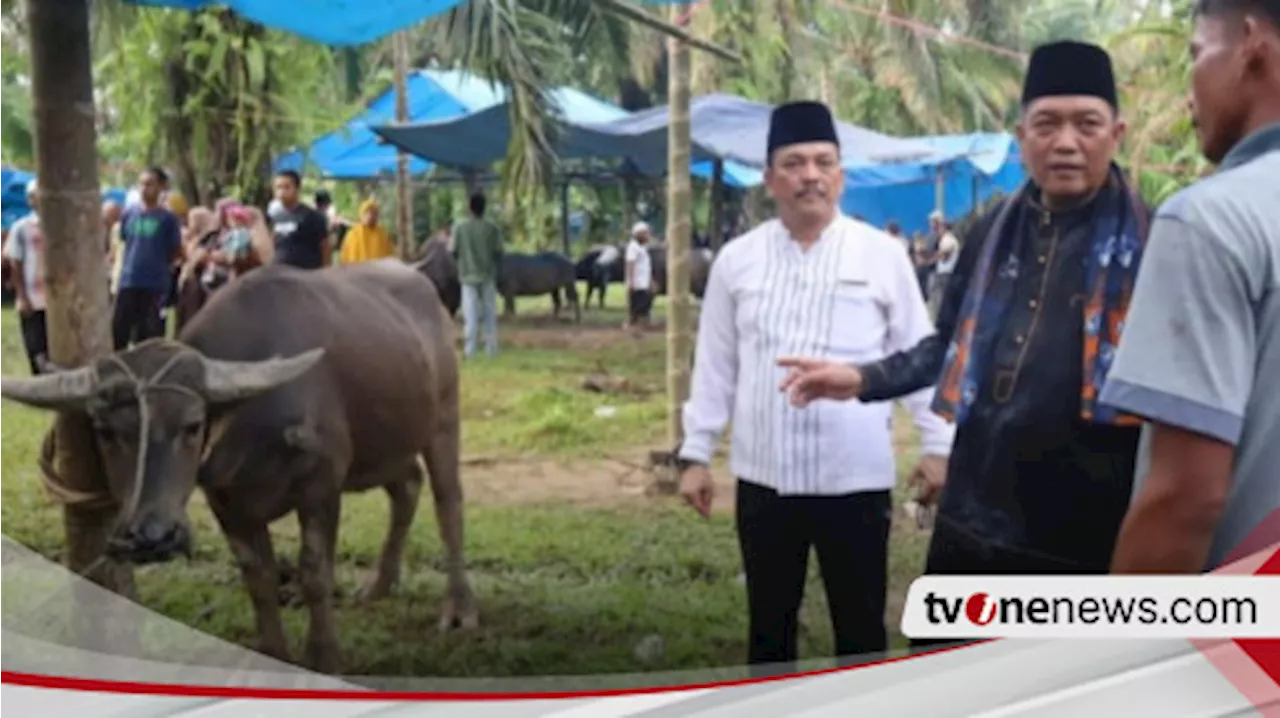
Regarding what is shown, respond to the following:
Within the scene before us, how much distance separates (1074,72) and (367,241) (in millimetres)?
895

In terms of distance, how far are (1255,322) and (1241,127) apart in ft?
0.83

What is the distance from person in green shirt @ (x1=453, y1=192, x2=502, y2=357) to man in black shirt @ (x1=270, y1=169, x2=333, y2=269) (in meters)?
0.17

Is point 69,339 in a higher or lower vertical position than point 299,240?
lower

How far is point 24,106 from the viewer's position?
1528 mm

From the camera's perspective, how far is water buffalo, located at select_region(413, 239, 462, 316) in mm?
1735

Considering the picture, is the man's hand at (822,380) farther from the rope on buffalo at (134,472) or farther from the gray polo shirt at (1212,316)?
the rope on buffalo at (134,472)

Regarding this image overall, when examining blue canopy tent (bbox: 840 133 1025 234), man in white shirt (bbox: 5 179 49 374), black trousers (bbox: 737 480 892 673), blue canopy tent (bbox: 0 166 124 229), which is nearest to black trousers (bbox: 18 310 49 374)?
man in white shirt (bbox: 5 179 49 374)

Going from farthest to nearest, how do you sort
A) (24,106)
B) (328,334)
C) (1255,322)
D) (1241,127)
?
(328,334) → (24,106) → (1241,127) → (1255,322)

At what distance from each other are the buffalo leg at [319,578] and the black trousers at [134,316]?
30cm

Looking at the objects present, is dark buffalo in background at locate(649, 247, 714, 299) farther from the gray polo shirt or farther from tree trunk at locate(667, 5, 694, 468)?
the gray polo shirt

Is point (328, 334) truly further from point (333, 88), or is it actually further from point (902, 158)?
point (902, 158)

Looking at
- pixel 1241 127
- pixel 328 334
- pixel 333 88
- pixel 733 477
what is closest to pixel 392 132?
pixel 333 88

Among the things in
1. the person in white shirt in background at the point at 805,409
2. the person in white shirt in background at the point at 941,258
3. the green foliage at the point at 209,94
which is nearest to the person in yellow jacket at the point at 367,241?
the green foliage at the point at 209,94

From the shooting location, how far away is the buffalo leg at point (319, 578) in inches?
62.4
